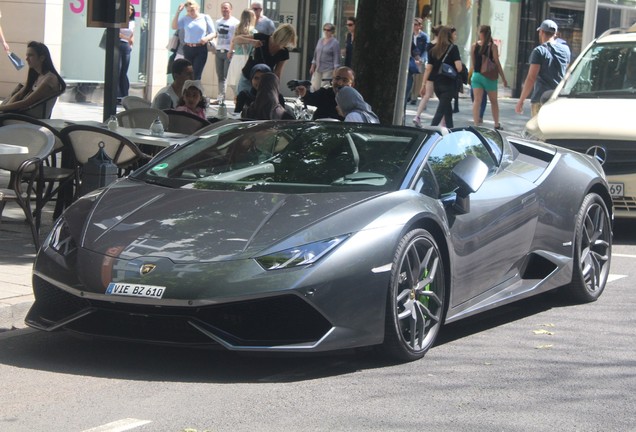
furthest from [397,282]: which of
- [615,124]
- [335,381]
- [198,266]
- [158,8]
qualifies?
[158,8]

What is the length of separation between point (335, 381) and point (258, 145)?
188 centimetres

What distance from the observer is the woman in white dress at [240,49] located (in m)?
20.2

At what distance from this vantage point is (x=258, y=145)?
296 inches

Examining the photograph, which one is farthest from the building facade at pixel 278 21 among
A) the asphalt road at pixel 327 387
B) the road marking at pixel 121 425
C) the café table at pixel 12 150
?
the road marking at pixel 121 425

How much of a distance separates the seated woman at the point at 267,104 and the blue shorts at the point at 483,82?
8.83m

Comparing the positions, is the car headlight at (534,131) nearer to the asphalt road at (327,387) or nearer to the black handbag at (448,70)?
the asphalt road at (327,387)

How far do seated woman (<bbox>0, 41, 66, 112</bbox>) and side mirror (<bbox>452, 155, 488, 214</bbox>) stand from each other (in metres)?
5.97

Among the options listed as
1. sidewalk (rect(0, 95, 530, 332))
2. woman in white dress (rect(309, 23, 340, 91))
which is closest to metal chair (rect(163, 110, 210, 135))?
sidewalk (rect(0, 95, 530, 332))

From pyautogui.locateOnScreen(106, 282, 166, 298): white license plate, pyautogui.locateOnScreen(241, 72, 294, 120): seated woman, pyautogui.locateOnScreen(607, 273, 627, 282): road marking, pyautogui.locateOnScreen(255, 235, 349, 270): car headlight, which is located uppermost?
pyautogui.locateOnScreen(241, 72, 294, 120): seated woman

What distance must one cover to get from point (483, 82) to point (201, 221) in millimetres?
14775

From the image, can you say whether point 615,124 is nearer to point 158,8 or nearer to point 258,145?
point 258,145

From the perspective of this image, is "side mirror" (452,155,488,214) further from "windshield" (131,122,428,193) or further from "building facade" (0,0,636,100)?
"building facade" (0,0,636,100)

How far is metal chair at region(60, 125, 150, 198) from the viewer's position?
10156mm

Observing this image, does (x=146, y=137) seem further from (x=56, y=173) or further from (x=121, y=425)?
(x=121, y=425)
